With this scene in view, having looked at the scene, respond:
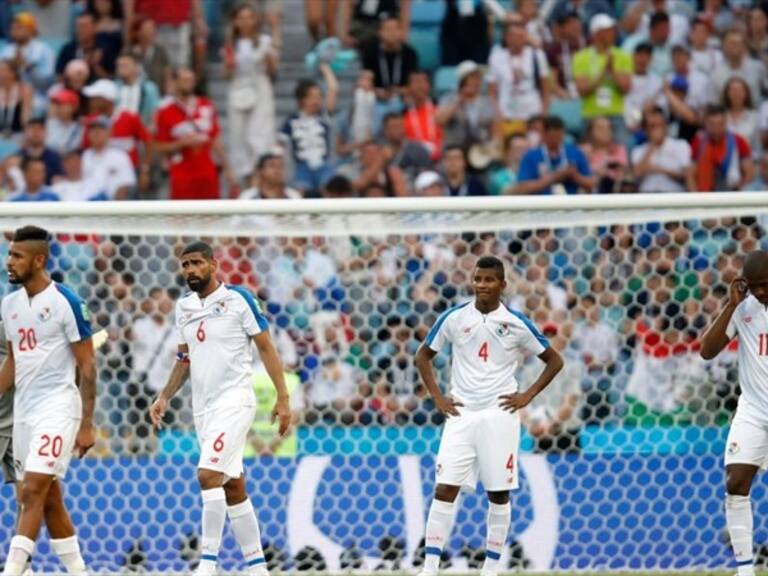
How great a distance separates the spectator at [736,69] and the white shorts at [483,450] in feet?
26.6

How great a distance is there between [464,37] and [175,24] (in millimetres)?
2916

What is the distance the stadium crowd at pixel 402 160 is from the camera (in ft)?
42.9

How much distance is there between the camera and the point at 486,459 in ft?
36.1

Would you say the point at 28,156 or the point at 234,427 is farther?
the point at 28,156

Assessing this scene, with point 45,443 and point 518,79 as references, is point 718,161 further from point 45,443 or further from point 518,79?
point 45,443

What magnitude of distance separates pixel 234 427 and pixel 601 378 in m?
3.30

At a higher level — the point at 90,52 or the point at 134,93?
the point at 90,52

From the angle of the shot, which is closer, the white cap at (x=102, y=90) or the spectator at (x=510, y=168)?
the spectator at (x=510, y=168)

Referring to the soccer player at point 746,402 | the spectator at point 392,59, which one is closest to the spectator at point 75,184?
the spectator at point 392,59

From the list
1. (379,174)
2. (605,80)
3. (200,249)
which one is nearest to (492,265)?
(200,249)

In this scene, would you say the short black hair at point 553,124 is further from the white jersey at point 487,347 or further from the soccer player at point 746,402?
the soccer player at point 746,402

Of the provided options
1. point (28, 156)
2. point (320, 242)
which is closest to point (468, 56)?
point (28, 156)

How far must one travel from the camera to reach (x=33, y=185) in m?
16.7

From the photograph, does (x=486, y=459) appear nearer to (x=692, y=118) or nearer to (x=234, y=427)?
(x=234, y=427)
